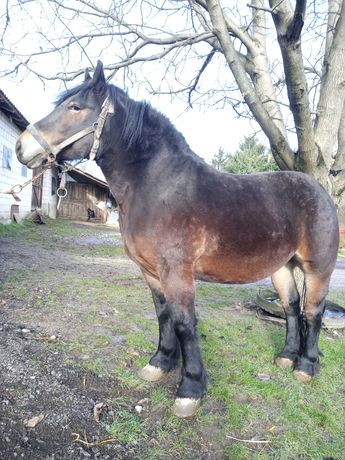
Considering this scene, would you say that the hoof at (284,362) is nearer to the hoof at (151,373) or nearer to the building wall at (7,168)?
the hoof at (151,373)

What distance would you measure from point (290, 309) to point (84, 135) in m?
2.47

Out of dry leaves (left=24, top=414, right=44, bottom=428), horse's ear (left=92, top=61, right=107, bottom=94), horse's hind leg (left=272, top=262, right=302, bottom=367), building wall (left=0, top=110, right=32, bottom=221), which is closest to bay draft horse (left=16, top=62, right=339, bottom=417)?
horse's ear (left=92, top=61, right=107, bottom=94)

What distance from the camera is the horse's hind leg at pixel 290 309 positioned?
11.0 ft

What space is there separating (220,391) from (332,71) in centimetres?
396

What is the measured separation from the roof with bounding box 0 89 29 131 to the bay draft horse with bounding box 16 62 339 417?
9.39 metres

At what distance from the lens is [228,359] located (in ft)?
10.9

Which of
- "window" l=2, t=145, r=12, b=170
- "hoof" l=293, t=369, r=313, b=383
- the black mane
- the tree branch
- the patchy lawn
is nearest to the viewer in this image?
the patchy lawn

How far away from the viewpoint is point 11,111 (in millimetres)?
12016

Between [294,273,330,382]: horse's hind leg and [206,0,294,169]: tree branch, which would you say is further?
[206,0,294,169]: tree branch

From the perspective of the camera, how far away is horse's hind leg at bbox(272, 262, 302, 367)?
132 inches

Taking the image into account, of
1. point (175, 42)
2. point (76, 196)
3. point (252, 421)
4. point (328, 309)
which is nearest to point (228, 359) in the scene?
point (252, 421)

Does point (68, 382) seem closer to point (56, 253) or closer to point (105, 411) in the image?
point (105, 411)

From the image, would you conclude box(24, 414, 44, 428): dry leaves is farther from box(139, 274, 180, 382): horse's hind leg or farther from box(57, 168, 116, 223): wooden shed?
box(57, 168, 116, 223): wooden shed

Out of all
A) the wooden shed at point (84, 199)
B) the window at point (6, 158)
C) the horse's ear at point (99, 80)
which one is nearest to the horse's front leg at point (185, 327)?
the horse's ear at point (99, 80)
